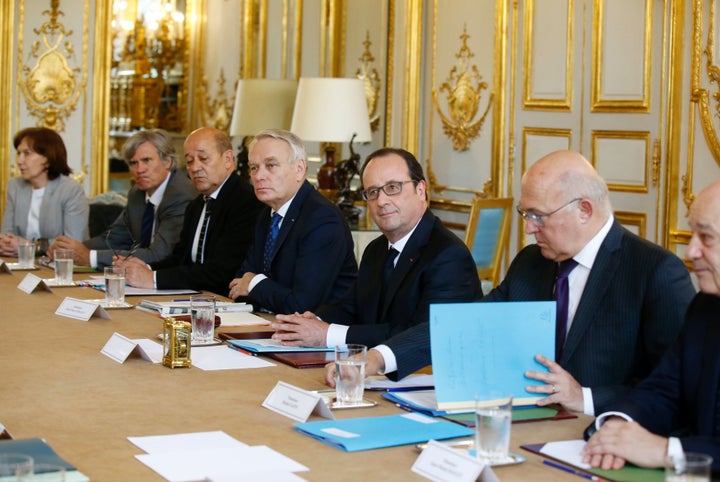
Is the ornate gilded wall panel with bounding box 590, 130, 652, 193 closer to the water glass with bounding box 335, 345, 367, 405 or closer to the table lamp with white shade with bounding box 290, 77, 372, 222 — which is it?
the table lamp with white shade with bounding box 290, 77, 372, 222

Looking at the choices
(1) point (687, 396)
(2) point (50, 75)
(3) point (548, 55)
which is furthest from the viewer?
(2) point (50, 75)

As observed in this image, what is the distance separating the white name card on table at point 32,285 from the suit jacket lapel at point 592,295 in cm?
224

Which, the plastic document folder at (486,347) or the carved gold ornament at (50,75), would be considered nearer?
the plastic document folder at (486,347)

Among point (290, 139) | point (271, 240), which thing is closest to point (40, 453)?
point (271, 240)

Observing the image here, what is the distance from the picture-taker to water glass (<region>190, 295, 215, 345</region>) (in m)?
3.18

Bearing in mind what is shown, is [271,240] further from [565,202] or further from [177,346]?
[565,202]

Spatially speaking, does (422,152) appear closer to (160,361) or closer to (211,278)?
(211,278)

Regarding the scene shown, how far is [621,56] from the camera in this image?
5883mm

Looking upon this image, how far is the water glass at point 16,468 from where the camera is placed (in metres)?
1.50

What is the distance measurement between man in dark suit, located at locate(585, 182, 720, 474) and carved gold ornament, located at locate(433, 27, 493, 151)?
4658 millimetres

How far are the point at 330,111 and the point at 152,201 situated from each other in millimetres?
1713

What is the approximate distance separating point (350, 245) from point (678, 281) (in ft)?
5.70

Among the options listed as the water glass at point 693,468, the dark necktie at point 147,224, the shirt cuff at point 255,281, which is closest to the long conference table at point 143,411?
the water glass at point 693,468

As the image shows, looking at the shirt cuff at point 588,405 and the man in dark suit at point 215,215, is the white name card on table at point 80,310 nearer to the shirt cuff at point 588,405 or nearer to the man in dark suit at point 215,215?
the man in dark suit at point 215,215
